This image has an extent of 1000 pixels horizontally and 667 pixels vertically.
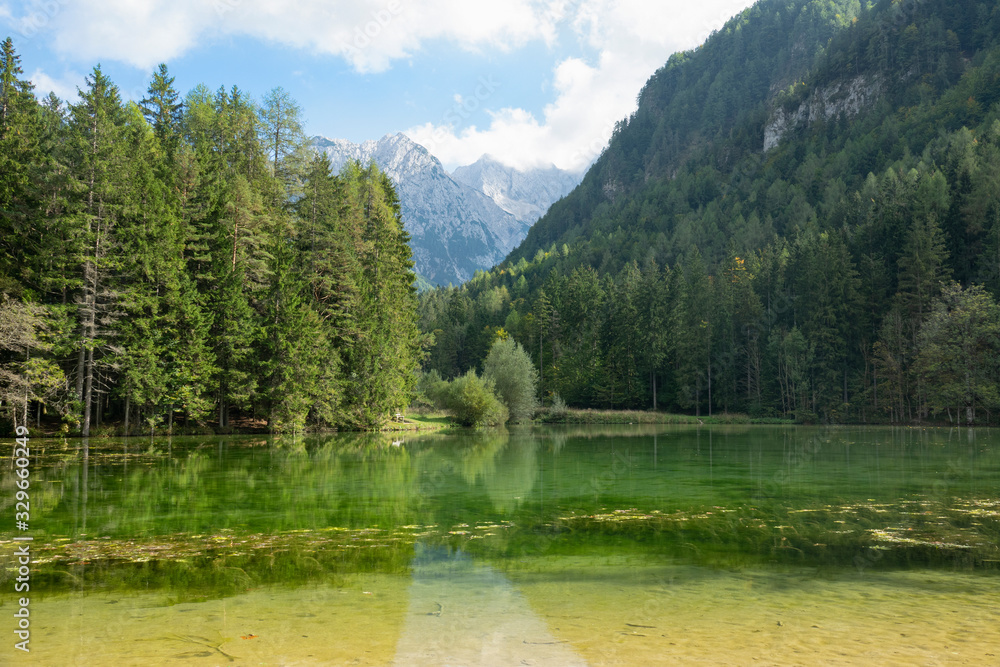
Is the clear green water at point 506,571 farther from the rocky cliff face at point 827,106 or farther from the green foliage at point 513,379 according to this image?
the rocky cliff face at point 827,106

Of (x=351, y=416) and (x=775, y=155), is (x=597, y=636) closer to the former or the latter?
(x=351, y=416)

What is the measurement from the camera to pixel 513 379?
68375 millimetres

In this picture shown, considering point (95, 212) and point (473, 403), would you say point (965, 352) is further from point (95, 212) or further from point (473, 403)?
point (95, 212)

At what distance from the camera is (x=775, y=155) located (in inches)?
5856

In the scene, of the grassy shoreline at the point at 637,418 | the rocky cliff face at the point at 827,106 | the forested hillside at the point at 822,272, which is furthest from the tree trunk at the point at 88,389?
the rocky cliff face at the point at 827,106

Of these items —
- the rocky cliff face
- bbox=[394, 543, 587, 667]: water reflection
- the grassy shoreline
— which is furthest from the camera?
the rocky cliff face

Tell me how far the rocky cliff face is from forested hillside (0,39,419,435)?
130m

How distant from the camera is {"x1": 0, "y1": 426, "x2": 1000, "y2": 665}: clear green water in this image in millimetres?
6297

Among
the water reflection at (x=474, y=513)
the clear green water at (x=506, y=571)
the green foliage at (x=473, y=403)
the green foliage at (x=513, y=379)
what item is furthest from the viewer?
the green foliage at (x=513, y=379)

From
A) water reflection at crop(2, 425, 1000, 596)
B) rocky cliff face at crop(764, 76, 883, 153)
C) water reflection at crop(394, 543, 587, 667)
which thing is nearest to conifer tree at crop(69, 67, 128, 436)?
water reflection at crop(2, 425, 1000, 596)

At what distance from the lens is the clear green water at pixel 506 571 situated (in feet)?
20.7

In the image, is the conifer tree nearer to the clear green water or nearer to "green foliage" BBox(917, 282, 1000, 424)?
the clear green water

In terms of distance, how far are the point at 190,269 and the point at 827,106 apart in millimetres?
153022

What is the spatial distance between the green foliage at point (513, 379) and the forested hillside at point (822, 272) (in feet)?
60.7
